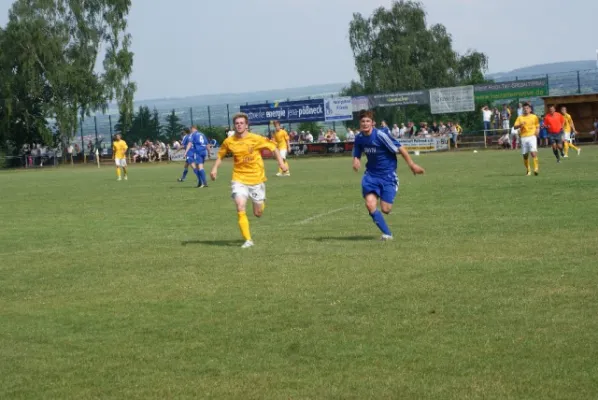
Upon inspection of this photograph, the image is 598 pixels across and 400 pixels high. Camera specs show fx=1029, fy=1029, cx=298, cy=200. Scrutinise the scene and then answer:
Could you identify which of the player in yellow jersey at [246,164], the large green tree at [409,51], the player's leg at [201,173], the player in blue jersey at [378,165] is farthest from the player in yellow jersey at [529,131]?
the large green tree at [409,51]

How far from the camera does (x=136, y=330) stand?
8.36 metres

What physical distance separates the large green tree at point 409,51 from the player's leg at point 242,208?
68.1 m

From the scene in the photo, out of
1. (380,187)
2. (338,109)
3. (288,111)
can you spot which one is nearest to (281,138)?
(380,187)

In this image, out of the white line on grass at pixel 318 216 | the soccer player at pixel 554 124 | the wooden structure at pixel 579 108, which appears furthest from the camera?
the wooden structure at pixel 579 108

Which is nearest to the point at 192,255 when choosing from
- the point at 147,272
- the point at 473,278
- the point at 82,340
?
the point at 147,272

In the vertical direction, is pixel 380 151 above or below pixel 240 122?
below

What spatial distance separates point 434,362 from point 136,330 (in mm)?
2664

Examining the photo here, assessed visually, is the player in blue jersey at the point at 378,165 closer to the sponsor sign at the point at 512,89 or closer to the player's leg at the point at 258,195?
the player's leg at the point at 258,195

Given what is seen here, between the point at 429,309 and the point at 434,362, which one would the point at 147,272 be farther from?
the point at 434,362

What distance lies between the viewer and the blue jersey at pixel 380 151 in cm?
1388

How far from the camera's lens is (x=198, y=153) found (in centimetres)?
3016

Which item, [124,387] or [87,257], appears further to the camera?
[87,257]

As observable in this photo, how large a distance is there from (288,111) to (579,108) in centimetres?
1842

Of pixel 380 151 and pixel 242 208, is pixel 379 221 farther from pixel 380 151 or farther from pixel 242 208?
pixel 242 208
